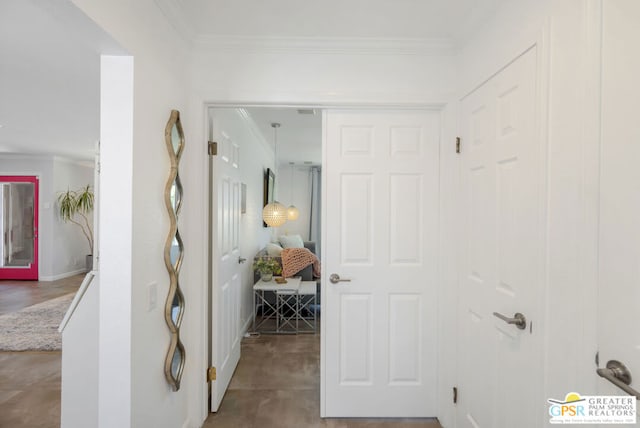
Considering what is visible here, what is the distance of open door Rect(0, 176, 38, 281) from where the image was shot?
6449 millimetres

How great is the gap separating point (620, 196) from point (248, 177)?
3.57m

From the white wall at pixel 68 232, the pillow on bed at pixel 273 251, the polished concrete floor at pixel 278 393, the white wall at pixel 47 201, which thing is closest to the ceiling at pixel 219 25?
the polished concrete floor at pixel 278 393

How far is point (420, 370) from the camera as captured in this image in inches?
86.9

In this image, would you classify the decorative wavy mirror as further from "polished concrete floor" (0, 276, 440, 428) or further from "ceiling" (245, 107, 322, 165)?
"ceiling" (245, 107, 322, 165)

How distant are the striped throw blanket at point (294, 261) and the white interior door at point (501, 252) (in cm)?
262

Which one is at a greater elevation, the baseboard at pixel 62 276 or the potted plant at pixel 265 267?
the potted plant at pixel 265 267

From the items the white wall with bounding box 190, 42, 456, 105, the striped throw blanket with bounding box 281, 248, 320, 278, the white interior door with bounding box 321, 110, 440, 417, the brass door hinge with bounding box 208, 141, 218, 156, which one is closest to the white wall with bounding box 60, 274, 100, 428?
the brass door hinge with bounding box 208, 141, 218, 156

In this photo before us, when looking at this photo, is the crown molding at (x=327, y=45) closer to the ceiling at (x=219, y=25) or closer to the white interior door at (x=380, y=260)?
the ceiling at (x=219, y=25)

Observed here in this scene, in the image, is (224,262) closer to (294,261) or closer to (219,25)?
(219,25)

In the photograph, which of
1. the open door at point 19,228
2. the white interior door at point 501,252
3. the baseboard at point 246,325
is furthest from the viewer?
the open door at point 19,228

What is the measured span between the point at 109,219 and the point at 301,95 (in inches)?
52.8

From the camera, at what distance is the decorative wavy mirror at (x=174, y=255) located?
1.75 meters

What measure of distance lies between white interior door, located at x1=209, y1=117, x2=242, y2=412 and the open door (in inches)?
241

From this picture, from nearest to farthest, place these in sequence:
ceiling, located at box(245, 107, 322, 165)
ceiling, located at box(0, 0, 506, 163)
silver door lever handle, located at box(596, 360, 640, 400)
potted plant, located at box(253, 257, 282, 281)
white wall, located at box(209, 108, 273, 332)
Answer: silver door lever handle, located at box(596, 360, 640, 400), ceiling, located at box(0, 0, 506, 163), white wall, located at box(209, 108, 273, 332), ceiling, located at box(245, 107, 322, 165), potted plant, located at box(253, 257, 282, 281)
